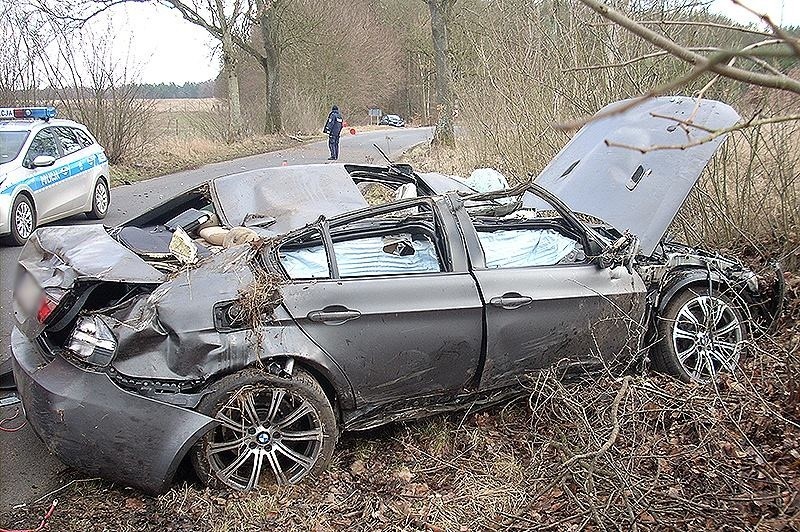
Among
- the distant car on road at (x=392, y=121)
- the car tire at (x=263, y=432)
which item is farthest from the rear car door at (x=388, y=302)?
the distant car on road at (x=392, y=121)

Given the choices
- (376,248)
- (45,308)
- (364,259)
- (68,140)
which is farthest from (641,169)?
(68,140)

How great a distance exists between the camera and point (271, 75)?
3188 cm

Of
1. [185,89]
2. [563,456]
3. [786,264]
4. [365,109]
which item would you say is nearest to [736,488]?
[563,456]

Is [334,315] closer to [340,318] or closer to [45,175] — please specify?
[340,318]

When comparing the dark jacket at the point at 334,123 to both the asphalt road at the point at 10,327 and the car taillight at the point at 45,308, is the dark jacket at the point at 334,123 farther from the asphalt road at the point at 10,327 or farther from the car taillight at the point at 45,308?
the car taillight at the point at 45,308

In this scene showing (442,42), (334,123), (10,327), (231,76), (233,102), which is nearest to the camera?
(10,327)

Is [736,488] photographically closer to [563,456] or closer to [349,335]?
[563,456]

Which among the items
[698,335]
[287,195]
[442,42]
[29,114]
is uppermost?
[442,42]

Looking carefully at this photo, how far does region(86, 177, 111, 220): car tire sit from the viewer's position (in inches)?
458

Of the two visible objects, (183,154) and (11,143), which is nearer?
(11,143)

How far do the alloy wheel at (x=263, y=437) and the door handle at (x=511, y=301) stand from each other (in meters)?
1.15

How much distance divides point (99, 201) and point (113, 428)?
30.3 feet

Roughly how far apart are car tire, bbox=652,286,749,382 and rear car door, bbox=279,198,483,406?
141cm

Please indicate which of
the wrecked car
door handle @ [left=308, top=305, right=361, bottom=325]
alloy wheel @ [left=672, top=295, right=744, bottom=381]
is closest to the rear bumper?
the wrecked car
